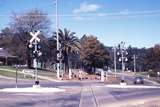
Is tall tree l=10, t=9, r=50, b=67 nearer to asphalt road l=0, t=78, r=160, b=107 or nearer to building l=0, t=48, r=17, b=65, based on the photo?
building l=0, t=48, r=17, b=65

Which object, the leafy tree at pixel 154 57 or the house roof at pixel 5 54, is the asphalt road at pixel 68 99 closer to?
the house roof at pixel 5 54

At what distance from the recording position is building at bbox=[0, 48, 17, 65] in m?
106

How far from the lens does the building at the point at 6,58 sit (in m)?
106

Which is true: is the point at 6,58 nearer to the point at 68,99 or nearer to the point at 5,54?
the point at 5,54

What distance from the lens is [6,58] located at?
107938 millimetres

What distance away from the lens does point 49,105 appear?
2348 centimetres

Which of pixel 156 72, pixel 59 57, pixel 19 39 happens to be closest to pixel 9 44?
pixel 19 39

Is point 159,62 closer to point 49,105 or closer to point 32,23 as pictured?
point 32,23

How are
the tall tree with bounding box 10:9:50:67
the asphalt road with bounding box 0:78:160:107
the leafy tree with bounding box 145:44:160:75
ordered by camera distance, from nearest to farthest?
1. the asphalt road with bounding box 0:78:160:107
2. the tall tree with bounding box 10:9:50:67
3. the leafy tree with bounding box 145:44:160:75

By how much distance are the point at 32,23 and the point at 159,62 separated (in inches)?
2851

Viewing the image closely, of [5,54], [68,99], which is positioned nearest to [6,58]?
[5,54]

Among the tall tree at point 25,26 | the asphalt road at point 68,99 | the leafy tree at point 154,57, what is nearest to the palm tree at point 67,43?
the tall tree at point 25,26

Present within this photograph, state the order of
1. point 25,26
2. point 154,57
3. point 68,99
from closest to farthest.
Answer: point 68,99, point 25,26, point 154,57

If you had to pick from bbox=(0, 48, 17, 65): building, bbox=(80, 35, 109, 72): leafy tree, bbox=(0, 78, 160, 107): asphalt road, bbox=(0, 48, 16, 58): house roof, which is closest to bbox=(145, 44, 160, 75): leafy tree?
bbox=(80, 35, 109, 72): leafy tree
